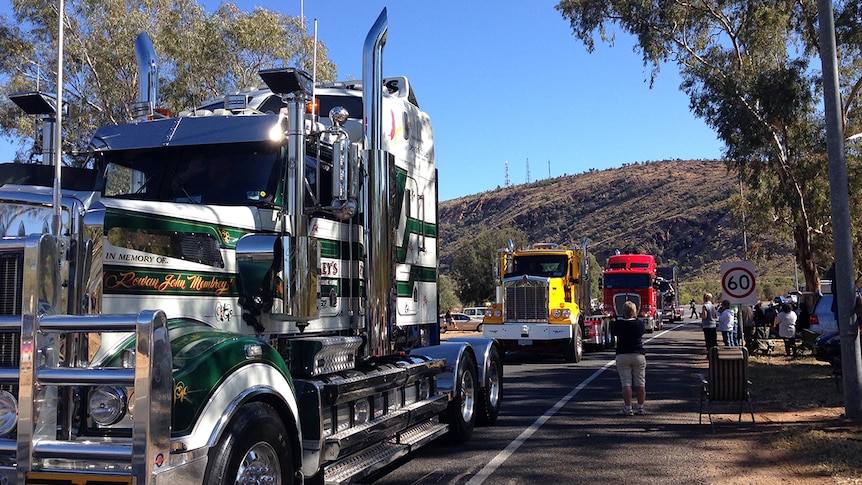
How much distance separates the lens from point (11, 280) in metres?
4.00

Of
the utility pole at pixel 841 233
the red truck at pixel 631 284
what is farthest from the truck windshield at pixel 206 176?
the red truck at pixel 631 284

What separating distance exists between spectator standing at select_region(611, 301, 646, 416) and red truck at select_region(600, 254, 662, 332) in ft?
79.2

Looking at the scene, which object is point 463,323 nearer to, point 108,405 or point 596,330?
point 596,330

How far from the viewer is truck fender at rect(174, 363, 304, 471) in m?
4.18

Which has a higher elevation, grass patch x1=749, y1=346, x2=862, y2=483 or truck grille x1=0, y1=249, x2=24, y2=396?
truck grille x1=0, y1=249, x2=24, y2=396

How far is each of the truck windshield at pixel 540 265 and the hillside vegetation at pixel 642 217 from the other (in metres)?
45.0

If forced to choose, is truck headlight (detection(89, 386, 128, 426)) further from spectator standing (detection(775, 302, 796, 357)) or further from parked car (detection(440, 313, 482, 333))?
parked car (detection(440, 313, 482, 333))

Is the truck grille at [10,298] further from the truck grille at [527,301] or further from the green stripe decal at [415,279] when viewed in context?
the truck grille at [527,301]

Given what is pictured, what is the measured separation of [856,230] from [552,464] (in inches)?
941

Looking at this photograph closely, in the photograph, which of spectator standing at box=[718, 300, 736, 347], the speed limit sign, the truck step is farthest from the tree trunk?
the truck step

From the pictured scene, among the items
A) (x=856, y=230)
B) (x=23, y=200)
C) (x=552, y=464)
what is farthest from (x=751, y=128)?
(x=23, y=200)

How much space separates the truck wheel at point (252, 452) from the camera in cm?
428

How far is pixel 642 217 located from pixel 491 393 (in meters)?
88.1

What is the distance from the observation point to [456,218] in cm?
12900
